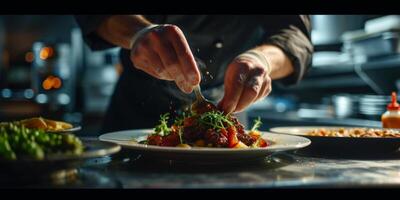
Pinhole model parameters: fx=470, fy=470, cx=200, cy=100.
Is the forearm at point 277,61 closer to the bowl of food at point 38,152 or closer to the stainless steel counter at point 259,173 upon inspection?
the stainless steel counter at point 259,173

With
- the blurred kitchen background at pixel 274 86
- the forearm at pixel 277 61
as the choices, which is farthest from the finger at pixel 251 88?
the blurred kitchen background at pixel 274 86

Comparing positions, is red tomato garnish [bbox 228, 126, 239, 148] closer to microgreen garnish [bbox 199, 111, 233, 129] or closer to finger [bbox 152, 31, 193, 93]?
microgreen garnish [bbox 199, 111, 233, 129]

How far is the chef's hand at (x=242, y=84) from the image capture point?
60.4 inches

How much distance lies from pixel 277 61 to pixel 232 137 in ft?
2.64

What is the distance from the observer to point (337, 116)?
14.1ft

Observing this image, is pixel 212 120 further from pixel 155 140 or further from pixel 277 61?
pixel 277 61

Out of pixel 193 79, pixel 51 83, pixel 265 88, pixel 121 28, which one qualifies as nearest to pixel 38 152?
pixel 193 79

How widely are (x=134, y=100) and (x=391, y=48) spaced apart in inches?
91.6

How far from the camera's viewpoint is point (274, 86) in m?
6.30

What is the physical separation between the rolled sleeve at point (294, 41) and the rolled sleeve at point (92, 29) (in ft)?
2.52

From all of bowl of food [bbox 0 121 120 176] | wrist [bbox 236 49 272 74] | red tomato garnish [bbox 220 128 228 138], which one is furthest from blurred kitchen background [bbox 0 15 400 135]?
bowl of food [bbox 0 121 120 176]

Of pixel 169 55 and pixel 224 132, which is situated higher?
pixel 169 55
